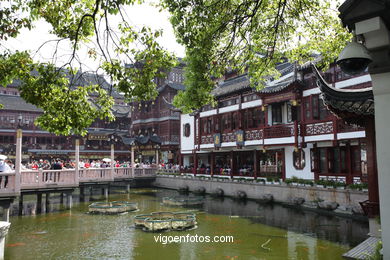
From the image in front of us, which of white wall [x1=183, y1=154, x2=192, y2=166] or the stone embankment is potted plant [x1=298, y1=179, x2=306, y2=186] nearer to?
the stone embankment

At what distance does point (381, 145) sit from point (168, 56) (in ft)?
16.3

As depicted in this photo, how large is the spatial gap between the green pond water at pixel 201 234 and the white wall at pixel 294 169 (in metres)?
3.60

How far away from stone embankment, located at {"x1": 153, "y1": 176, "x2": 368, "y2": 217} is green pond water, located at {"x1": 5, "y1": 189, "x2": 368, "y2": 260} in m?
0.84

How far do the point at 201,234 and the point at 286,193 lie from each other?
30.2 ft

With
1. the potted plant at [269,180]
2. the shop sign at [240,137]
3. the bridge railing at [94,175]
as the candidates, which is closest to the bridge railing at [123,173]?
the bridge railing at [94,175]

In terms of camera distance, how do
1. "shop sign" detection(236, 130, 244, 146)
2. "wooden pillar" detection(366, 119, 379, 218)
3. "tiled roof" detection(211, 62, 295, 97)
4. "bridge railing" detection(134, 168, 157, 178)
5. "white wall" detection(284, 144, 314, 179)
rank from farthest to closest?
1. "bridge railing" detection(134, 168, 157, 178)
2. "shop sign" detection(236, 130, 244, 146)
3. "tiled roof" detection(211, 62, 295, 97)
4. "white wall" detection(284, 144, 314, 179)
5. "wooden pillar" detection(366, 119, 379, 218)

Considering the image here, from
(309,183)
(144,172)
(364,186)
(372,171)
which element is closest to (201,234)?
(372,171)

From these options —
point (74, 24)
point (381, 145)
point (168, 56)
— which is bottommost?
point (381, 145)

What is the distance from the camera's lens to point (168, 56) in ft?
24.9

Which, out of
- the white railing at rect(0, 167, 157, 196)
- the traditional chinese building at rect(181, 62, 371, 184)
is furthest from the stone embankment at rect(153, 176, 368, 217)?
the white railing at rect(0, 167, 157, 196)

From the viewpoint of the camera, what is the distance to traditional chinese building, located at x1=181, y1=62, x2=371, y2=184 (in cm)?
1853

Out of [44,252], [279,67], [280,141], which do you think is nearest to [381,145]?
[44,252]

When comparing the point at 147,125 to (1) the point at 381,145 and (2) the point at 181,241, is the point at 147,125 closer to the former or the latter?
(2) the point at 181,241

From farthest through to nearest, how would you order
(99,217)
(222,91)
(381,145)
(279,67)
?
(222,91) < (279,67) < (99,217) < (381,145)
